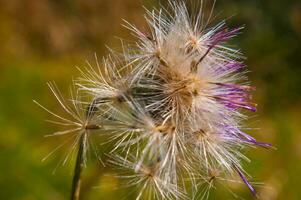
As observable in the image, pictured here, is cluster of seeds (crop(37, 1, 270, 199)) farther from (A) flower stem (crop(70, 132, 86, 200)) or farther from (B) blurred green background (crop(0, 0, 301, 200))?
(B) blurred green background (crop(0, 0, 301, 200))

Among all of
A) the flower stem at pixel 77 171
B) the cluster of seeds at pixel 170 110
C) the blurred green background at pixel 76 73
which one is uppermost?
the blurred green background at pixel 76 73

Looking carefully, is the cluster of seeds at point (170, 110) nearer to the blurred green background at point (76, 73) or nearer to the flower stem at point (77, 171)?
the flower stem at point (77, 171)

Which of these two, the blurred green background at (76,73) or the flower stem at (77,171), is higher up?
the blurred green background at (76,73)

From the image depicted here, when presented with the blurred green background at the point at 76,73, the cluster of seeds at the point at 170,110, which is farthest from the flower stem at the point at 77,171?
the blurred green background at the point at 76,73

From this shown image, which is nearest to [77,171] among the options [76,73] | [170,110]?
[170,110]

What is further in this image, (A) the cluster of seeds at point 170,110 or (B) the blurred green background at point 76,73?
(B) the blurred green background at point 76,73

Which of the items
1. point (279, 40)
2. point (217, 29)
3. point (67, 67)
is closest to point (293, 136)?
point (67, 67)

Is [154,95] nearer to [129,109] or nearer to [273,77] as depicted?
[129,109]
